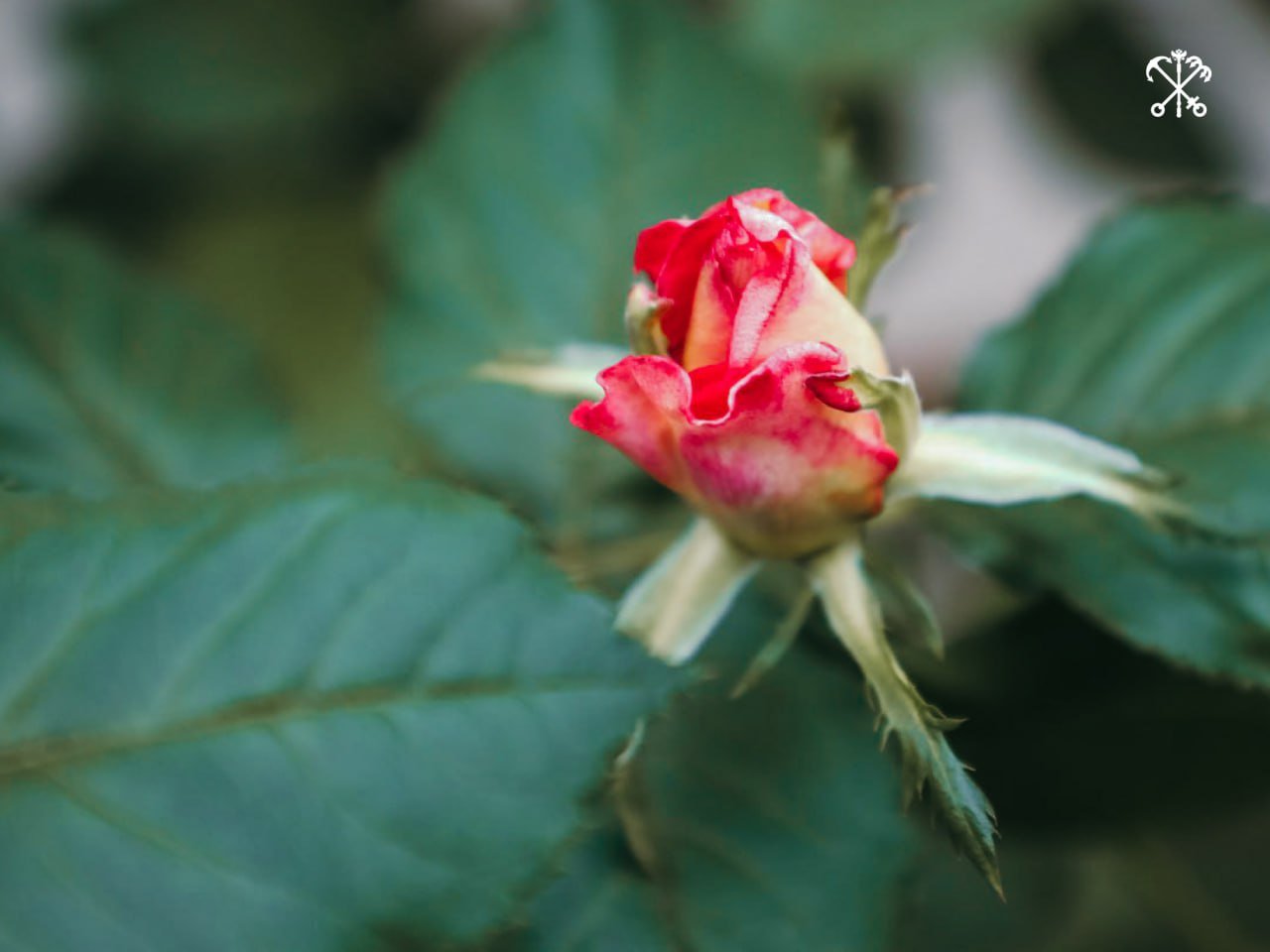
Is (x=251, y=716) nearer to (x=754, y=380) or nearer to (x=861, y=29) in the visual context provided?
(x=754, y=380)

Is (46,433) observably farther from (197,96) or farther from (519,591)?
(197,96)

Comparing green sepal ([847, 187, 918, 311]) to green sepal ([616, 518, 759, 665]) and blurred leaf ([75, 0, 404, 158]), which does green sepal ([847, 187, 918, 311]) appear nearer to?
green sepal ([616, 518, 759, 665])

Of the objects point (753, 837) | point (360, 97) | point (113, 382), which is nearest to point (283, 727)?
point (753, 837)

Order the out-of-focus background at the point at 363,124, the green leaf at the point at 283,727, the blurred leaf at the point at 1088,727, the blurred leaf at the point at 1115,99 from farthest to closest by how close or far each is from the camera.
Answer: the blurred leaf at the point at 1115,99 < the out-of-focus background at the point at 363,124 < the blurred leaf at the point at 1088,727 < the green leaf at the point at 283,727

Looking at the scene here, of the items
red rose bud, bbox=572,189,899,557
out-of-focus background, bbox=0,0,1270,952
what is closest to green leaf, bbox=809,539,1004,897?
red rose bud, bbox=572,189,899,557

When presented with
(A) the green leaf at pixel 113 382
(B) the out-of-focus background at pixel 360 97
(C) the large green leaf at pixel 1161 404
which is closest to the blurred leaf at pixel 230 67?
(B) the out-of-focus background at pixel 360 97

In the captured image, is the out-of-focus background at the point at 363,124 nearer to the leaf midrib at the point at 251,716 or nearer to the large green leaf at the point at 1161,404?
the large green leaf at the point at 1161,404
